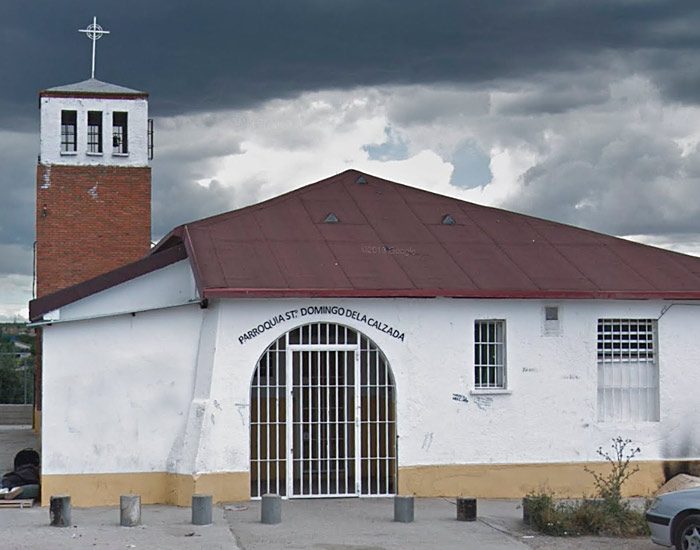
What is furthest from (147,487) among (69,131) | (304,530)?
(69,131)

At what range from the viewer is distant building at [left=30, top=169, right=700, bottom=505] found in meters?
17.5

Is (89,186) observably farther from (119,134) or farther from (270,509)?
(270,509)

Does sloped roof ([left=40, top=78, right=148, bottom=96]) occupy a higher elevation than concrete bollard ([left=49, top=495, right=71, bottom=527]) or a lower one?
higher

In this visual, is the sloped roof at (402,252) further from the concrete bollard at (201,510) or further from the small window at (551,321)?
the concrete bollard at (201,510)

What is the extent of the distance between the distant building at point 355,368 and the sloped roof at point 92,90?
1221 cm

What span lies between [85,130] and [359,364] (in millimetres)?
15624

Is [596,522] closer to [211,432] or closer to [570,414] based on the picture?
[570,414]

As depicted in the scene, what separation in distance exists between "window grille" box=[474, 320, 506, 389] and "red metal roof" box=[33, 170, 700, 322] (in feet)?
2.14

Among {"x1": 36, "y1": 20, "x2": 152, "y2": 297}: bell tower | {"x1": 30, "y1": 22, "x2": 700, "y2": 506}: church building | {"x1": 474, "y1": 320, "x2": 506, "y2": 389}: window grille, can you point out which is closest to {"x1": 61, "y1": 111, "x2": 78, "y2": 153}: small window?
{"x1": 36, "y1": 20, "x2": 152, "y2": 297}: bell tower

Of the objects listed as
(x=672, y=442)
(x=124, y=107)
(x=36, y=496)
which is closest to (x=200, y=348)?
(x=36, y=496)

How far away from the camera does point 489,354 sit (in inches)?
733

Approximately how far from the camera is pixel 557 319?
18719 mm

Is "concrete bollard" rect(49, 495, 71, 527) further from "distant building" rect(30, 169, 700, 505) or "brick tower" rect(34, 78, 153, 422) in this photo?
"brick tower" rect(34, 78, 153, 422)

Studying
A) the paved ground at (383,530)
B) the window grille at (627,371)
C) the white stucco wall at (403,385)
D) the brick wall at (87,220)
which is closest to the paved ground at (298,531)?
the paved ground at (383,530)
